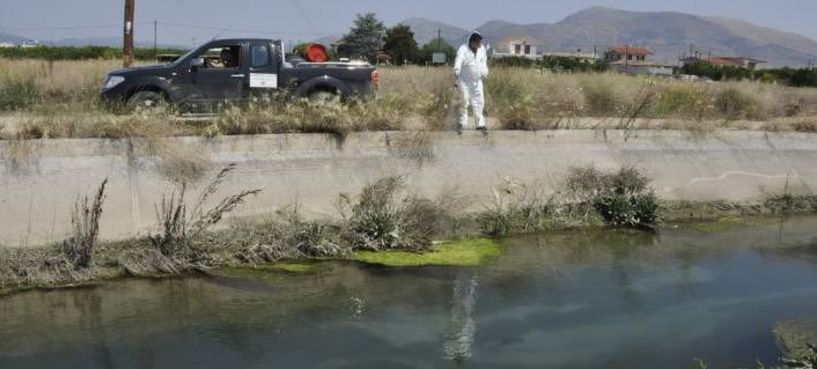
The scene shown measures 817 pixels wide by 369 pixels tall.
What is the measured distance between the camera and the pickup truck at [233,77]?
1415 cm

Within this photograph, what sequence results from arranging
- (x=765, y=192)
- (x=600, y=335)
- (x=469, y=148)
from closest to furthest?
(x=600, y=335), (x=469, y=148), (x=765, y=192)

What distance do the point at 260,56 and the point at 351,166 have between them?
3.49 m

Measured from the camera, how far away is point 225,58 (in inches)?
585

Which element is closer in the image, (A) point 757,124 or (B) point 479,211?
(B) point 479,211

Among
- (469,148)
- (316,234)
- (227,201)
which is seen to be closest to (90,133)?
(227,201)

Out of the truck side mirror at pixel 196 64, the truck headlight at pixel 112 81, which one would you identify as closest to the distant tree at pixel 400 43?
the truck side mirror at pixel 196 64

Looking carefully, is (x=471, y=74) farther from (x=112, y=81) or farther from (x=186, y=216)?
(x=112, y=81)

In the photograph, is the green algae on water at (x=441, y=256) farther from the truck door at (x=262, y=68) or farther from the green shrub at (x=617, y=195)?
the truck door at (x=262, y=68)

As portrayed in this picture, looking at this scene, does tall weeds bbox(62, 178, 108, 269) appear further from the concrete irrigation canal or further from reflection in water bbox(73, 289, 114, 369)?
reflection in water bbox(73, 289, 114, 369)

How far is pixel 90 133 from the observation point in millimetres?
11039

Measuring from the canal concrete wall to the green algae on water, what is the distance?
115cm

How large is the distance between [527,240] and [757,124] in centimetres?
819

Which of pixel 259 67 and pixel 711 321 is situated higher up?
pixel 259 67

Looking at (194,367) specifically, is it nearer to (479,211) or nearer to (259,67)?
(479,211)
